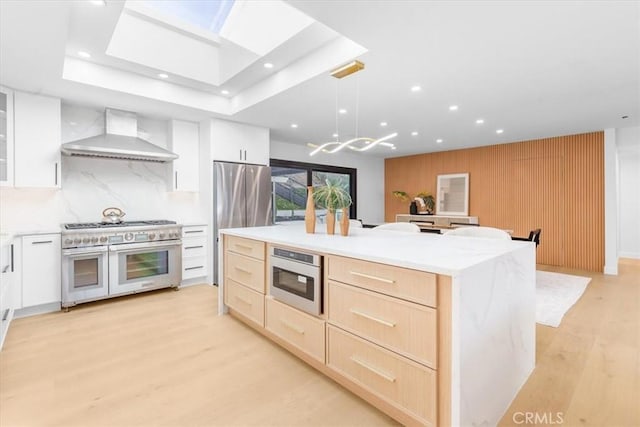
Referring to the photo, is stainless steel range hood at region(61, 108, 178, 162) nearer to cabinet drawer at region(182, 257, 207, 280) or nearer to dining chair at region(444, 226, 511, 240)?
cabinet drawer at region(182, 257, 207, 280)

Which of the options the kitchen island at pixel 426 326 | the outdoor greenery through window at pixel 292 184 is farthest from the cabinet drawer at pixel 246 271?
the outdoor greenery through window at pixel 292 184

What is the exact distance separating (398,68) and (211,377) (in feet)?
9.39

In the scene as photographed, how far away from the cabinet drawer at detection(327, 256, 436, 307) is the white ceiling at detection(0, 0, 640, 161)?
1588mm

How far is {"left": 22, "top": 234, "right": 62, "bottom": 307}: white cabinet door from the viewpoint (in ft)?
10.4

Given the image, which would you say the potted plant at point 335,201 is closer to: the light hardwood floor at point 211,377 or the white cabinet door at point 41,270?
the light hardwood floor at point 211,377

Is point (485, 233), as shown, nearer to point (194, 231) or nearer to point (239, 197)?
point (239, 197)

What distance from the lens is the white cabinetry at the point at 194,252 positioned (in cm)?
431

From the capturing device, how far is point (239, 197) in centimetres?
454

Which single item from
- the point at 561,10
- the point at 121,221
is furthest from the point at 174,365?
the point at 561,10

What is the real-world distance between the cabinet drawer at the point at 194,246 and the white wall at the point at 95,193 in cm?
35

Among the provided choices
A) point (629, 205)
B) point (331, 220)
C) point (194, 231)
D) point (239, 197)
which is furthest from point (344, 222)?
point (629, 205)

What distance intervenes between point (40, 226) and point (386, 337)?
13.7ft

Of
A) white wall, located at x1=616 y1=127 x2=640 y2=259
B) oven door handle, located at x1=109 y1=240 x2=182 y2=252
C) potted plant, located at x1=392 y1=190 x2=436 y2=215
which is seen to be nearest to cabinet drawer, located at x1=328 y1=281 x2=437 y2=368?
oven door handle, located at x1=109 y1=240 x2=182 y2=252

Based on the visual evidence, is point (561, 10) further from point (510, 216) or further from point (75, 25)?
point (510, 216)
